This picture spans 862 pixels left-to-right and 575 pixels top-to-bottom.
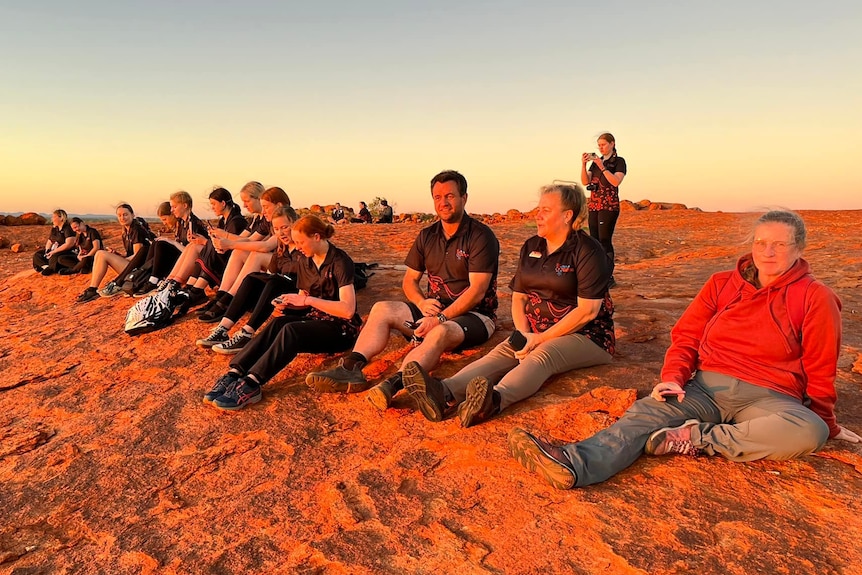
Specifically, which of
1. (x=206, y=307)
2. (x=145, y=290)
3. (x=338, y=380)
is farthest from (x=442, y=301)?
(x=145, y=290)

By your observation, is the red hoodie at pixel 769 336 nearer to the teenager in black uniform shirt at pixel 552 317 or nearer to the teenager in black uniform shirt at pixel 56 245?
the teenager in black uniform shirt at pixel 552 317

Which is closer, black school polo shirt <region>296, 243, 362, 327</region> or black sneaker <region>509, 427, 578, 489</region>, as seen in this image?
black sneaker <region>509, 427, 578, 489</region>

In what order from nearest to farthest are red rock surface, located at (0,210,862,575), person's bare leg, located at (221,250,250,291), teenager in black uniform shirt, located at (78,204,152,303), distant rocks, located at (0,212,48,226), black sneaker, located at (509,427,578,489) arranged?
1. red rock surface, located at (0,210,862,575)
2. black sneaker, located at (509,427,578,489)
3. person's bare leg, located at (221,250,250,291)
4. teenager in black uniform shirt, located at (78,204,152,303)
5. distant rocks, located at (0,212,48,226)

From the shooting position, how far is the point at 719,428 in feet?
8.50

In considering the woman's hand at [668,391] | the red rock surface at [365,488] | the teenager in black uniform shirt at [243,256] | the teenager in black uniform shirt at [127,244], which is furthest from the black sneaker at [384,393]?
the teenager in black uniform shirt at [127,244]

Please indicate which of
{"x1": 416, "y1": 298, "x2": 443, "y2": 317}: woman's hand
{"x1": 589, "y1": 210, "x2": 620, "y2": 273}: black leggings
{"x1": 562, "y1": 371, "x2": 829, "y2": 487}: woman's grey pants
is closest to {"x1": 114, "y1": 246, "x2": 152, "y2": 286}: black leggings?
{"x1": 416, "y1": 298, "x2": 443, "y2": 317}: woman's hand

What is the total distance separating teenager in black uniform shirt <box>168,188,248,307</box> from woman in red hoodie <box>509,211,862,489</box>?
177 inches

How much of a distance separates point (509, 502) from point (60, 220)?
9.45 meters

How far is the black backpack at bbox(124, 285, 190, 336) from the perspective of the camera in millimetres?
5395

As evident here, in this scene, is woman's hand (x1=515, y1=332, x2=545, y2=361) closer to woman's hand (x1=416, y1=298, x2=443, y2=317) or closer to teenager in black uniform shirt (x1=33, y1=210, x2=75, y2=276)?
woman's hand (x1=416, y1=298, x2=443, y2=317)

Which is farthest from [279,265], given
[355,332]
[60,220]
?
[60,220]

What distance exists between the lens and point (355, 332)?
4.39m

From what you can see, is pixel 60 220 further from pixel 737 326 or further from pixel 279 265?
pixel 737 326

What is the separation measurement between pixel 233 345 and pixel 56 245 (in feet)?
21.3
